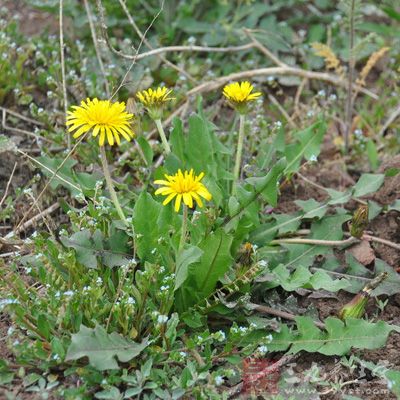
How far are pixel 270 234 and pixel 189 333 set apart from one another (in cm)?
63

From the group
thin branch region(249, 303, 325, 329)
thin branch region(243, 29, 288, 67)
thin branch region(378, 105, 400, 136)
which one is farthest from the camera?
thin branch region(243, 29, 288, 67)

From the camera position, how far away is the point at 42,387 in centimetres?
232

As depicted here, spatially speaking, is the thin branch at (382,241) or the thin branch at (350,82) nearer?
the thin branch at (382,241)

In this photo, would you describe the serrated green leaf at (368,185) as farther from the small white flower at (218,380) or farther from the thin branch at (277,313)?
the small white flower at (218,380)

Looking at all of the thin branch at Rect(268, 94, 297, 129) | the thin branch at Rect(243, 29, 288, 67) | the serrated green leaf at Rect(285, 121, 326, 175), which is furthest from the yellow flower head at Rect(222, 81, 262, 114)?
the thin branch at Rect(243, 29, 288, 67)

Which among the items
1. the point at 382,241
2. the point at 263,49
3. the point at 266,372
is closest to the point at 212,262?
the point at 266,372

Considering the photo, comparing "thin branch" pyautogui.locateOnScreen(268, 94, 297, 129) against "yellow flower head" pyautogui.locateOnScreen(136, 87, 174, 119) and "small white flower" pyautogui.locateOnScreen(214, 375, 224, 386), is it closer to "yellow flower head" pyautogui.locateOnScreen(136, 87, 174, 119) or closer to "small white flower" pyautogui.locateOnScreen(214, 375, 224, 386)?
"yellow flower head" pyautogui.locateOnScreen(136, 87, 174, 119)

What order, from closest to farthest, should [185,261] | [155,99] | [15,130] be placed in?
[185,261] → [155,99] → [15,130]

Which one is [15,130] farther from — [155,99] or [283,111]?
[283,111]

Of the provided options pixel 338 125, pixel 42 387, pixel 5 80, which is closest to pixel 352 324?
pixel 42 387

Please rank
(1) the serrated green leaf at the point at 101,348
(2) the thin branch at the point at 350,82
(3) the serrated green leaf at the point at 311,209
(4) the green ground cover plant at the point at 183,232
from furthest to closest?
1. (2) the thin branch at the point at 350,82
2. (3) the serrated green leaf at the point at 311,209
3. (4) the green ground cover plant at the point at 183,232
4. (1) the serrated green leaf at the point at 101,348

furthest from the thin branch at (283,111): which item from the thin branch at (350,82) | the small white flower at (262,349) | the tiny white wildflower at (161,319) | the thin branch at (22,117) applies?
the tiny white wildflower at (161,319)

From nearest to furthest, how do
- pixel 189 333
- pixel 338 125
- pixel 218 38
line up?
pixel 189 333, pixel 338 125, pixel 218 38

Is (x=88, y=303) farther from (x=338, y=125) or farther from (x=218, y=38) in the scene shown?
(x=218, y=38)
